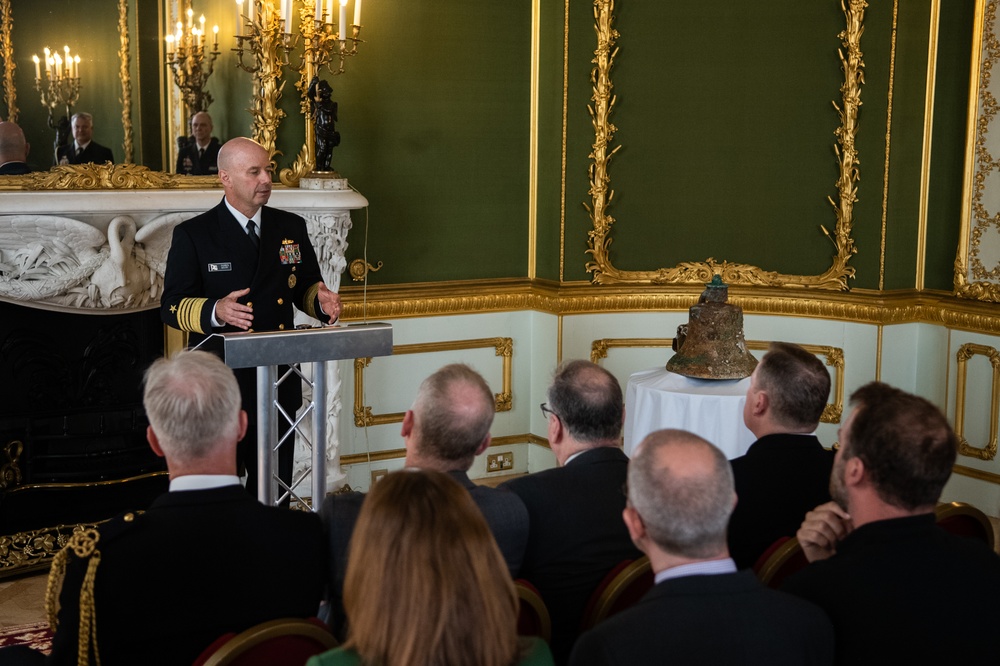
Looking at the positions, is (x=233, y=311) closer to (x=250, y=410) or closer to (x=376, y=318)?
(x=250, y=410)

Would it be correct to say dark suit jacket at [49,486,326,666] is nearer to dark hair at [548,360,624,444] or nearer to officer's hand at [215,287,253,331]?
dark hair at [548,360,624,444]

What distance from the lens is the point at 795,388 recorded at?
113 inches

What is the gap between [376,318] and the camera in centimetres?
565

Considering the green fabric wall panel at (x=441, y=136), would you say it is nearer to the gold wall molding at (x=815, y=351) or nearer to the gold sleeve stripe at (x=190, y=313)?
the gold wall molding at (x=815, y=351)

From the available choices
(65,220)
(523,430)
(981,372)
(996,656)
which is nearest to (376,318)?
(523,430)

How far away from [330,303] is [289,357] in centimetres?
67

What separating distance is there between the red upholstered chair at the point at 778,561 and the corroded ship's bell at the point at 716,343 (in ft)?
6.41

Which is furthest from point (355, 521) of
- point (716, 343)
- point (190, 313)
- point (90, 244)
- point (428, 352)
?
point (428, 352)

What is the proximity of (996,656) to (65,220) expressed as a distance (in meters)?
3.63

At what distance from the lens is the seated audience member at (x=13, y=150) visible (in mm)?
4410

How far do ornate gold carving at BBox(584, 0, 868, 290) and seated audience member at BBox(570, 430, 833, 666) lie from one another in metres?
4.11

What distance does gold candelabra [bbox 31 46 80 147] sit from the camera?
4570 mm

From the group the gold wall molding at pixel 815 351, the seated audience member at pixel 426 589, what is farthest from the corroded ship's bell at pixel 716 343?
the seated audience member at pixel 426 589

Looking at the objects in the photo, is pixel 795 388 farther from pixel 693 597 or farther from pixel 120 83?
pixel 120 83
